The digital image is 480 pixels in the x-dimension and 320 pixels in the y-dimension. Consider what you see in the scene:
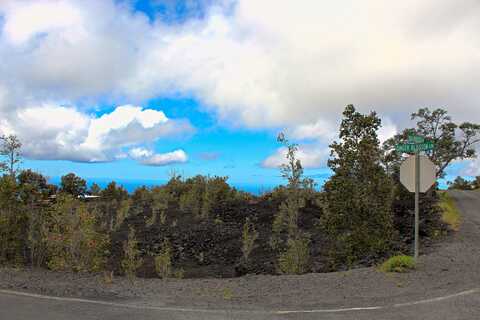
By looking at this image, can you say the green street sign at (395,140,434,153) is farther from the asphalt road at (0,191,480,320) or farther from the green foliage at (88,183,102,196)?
the green foliage at (88,183,102,196)

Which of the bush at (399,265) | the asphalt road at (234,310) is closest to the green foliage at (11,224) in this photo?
the asphalt road at (234,310)

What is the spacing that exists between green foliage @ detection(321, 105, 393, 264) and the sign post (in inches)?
27.2

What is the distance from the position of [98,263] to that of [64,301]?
8.92ft

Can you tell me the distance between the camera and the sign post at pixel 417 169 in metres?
9.77

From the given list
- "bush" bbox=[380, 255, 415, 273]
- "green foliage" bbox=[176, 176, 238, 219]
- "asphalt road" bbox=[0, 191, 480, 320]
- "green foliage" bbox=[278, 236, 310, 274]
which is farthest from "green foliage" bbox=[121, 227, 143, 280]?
"green foliage" bbox=[176, 176, 238, 219]

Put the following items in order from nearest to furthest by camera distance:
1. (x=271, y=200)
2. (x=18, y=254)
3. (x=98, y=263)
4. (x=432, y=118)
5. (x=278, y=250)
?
(x=98, y=263)
(x=18, y=254)
(x=278, y=250)
(x=271, y=200)
(x=432, y=118)

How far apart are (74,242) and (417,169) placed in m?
7.56

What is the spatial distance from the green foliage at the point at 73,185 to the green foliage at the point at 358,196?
1782cm

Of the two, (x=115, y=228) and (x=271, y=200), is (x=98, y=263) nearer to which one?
(x=115, y=228)

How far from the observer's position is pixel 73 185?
2497 centimetres

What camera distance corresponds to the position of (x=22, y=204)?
10.2 m

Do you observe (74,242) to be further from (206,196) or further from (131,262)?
(206,196)

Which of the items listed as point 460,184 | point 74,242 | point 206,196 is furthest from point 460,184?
point 74,242

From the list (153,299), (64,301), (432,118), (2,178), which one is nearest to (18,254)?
(2,178)
